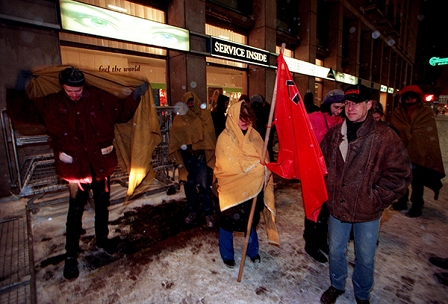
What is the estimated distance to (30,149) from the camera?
16.6 ft

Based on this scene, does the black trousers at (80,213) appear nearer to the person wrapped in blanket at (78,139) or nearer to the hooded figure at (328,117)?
the person wrapped in blanket at (78,139)

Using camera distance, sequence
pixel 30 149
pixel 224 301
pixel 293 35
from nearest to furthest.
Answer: pixel 224 301
pixel 30 149
pixel 293 35

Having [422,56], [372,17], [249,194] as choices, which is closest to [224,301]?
[249,194]

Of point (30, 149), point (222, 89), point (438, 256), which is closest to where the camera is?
point (438, 256)

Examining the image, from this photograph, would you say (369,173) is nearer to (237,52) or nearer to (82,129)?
(82,129)

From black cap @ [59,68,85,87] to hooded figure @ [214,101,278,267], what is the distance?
5.56 ft

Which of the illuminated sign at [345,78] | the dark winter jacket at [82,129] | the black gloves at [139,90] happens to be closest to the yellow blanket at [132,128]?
the black gloves at [139,90]

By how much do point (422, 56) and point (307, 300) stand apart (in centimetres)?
5538

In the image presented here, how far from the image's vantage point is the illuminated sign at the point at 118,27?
213 inches

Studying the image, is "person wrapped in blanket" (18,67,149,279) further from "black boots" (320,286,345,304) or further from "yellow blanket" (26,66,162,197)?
"black boots" (320,286,345,304)

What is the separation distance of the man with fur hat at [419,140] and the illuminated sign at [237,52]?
625cm

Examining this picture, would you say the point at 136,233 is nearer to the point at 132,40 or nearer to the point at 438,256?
the point at 438,256

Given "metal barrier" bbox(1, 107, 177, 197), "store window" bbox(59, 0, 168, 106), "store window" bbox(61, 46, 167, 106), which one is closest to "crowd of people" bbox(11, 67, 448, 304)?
"metal barrier" bbox(1, 107, 177, 197)

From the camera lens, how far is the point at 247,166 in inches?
103
